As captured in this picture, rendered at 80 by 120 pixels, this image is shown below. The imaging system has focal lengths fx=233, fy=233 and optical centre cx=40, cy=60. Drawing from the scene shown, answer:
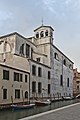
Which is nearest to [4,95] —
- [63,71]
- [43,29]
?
[43,29]

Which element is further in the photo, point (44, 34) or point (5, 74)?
point (44, 34)

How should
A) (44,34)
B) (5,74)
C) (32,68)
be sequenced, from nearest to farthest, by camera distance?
(5,74) → (32,68) → (44,34)

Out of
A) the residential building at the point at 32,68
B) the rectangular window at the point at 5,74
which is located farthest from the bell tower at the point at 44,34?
the rectangular window at the point at 5,74

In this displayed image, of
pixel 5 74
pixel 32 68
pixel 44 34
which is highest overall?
pixel 44 34

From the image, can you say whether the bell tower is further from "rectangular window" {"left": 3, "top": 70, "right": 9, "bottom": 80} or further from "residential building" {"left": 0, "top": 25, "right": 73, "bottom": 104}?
"rectangular window" {"left": 3, "top": 70, "right": 9, "bottom": 80}

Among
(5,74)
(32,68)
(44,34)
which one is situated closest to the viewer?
(5,74)

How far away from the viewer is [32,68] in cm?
4144

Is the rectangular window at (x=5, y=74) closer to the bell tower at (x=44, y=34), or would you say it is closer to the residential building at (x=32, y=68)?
the residential building at (x=32, y=68)

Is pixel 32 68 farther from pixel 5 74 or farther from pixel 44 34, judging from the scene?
pixel 44 34

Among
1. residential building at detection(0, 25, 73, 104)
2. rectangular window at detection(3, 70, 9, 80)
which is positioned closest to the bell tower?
residential building at detection(0, 25, 73, 104)

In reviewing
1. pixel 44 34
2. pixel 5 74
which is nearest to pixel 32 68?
pixel 5 74

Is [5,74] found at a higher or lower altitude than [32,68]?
lower

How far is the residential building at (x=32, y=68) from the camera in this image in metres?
32.2

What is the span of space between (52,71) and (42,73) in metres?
6.87
